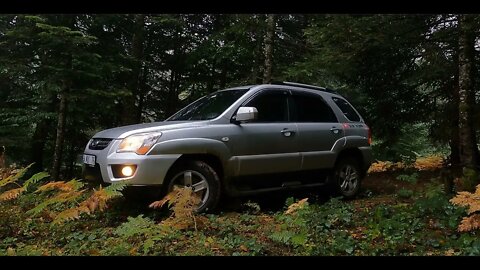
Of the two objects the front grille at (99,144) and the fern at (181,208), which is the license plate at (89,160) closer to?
the front grille at (99,144)

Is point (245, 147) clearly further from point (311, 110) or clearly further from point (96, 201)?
point (96, 201)

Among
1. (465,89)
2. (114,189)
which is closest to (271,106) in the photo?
(114,189)

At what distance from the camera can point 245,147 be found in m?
6.02

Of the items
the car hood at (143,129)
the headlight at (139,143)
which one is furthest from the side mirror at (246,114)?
the headlight at (139,143)

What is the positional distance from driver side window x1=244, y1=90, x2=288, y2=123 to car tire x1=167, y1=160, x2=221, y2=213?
126 cm

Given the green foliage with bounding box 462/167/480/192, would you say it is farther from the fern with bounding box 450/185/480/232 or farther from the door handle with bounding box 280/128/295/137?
the door handle with bounding box 280/128/295/137

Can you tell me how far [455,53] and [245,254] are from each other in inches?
293

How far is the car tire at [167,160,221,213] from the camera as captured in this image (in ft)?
18.0

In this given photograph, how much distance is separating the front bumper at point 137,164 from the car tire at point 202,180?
0.81 ft

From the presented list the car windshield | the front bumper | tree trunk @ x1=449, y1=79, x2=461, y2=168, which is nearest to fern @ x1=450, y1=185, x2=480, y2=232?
the car windshield

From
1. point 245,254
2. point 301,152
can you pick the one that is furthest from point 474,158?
point 245,254

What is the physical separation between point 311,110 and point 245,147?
1796 millimetres

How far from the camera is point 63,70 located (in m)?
9.45
